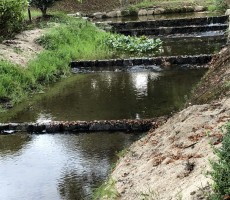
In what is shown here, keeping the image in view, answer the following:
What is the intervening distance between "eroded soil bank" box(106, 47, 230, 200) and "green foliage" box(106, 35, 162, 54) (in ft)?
36.5

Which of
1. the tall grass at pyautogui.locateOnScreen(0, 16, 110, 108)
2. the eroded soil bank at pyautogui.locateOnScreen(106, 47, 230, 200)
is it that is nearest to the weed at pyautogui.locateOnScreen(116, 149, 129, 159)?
the eroded soil bank at pyautogui.locateOnScreen(106, 47, 230, 200)

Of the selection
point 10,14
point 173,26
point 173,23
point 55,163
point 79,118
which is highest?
point 10,14

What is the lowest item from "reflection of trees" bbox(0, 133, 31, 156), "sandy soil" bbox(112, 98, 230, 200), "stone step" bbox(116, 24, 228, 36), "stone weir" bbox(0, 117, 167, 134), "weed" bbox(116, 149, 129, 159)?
"stone step" bbox(116, 24, 228, 36)

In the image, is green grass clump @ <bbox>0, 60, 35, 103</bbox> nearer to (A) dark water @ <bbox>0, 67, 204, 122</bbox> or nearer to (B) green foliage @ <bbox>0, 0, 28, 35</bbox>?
(A) dark water @ <bbox>0, 67, 204, 122</bbox>

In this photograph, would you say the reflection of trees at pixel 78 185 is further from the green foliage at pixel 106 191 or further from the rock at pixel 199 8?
the rock at pixel 199 8

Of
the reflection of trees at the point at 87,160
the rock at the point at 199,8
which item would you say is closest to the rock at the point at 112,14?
the rock at the point at 199,8

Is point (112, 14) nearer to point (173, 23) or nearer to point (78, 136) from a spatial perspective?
point (173, 23)

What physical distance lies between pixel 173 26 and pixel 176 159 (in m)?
20.4

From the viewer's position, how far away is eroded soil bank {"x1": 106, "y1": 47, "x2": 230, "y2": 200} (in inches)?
209

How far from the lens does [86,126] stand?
999 cm

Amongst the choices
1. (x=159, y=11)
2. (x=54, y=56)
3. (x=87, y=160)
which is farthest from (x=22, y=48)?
(x=159, y=11)

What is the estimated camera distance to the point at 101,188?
22.5 feet

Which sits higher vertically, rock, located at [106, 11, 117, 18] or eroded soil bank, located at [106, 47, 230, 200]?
eroded soil bank, located at [106, 47, 230, 200]

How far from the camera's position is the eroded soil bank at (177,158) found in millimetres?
5301
